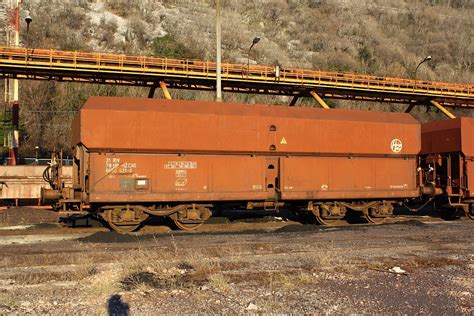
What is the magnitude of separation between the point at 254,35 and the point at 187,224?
70.5m

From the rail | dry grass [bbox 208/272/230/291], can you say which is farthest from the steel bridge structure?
dry grass [bbox 208/272/230/291]

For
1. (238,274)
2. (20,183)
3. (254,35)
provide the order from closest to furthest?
(238,274)
(20,183)
(254,35)

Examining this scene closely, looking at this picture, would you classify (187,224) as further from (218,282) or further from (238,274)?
(218,282)

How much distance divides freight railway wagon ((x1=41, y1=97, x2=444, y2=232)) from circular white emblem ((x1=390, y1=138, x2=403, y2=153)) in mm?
35

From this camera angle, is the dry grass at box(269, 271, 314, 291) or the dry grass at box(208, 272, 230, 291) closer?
the dry grass at box(208, 272, 230, 291)

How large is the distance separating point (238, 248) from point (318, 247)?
185 centimetres

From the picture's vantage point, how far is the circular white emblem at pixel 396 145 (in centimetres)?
1434

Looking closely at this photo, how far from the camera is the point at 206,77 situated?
34250 millimetres

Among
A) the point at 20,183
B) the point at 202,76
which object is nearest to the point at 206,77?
the point at 202,76

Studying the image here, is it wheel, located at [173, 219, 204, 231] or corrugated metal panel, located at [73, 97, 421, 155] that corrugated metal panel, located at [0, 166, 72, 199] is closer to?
corrugated metal panel, located at [73, 97, 421, 155]

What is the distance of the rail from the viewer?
31.0 m

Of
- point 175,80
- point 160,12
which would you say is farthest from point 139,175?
point 160,12

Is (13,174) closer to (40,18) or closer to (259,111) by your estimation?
(259,111)

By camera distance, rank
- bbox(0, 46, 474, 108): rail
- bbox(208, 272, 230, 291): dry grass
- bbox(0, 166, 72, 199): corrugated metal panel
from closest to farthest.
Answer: bbox(208, 272, 230, 291): dry grass, bbox(0, 166, 72, 199): corrugated metal panel, bbox(0, 46, 474, 108): rail
